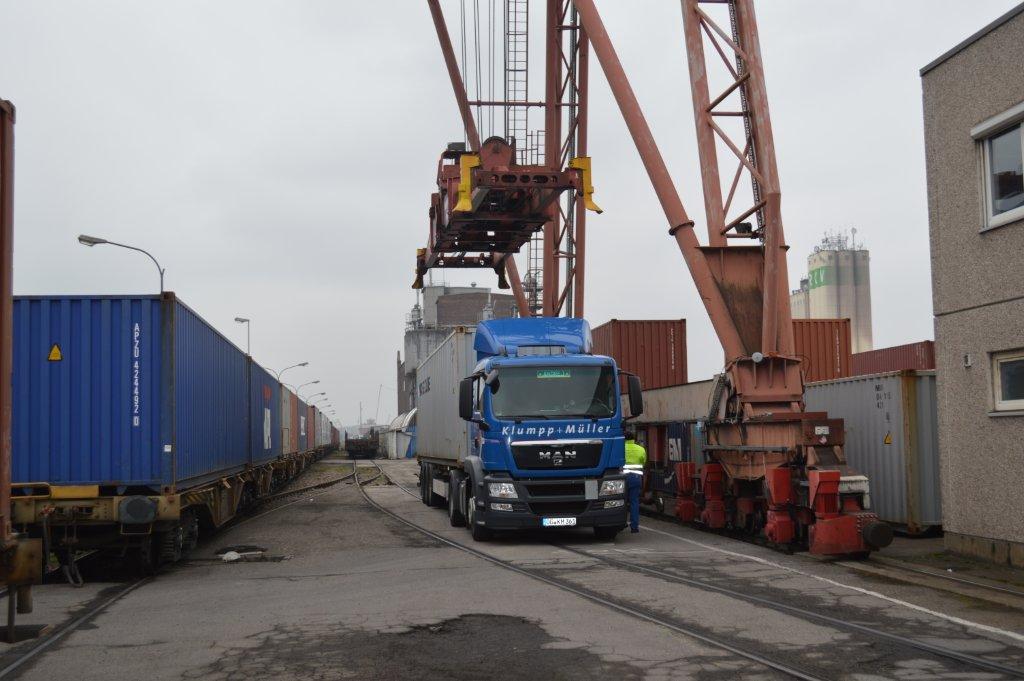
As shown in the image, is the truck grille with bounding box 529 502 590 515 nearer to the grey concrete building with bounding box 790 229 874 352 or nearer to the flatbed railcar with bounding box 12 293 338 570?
the flatbed railcar with bounding box 12 293 338 570

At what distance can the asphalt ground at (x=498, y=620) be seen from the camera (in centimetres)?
669

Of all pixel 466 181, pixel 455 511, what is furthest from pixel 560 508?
pixel 466 181

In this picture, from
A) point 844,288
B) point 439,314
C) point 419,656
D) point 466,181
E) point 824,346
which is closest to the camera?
point 419,656

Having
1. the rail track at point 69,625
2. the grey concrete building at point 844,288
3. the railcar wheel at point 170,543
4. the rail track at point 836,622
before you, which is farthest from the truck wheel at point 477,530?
the grey concrete building at point 844,288

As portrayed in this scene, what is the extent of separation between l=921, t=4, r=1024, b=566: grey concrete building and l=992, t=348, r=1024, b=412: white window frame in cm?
1

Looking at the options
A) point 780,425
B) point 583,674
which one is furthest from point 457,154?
point 583,674

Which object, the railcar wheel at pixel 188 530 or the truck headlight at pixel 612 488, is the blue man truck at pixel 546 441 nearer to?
the truck headlight at pixel 612 488

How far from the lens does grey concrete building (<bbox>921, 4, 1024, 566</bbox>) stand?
11188 millimetres

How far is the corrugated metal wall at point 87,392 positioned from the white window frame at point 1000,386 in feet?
32.0

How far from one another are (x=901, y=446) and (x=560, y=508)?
5.04 metres

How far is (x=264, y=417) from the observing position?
82.5 ft

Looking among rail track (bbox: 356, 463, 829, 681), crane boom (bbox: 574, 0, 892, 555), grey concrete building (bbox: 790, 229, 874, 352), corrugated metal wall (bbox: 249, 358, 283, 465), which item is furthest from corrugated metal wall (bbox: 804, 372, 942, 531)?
grey concrete building (bbox: 790, 229, 874, 352)

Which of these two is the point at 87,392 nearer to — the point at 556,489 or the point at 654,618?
the point at 556,489

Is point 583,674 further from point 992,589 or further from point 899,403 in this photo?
point 899,403
